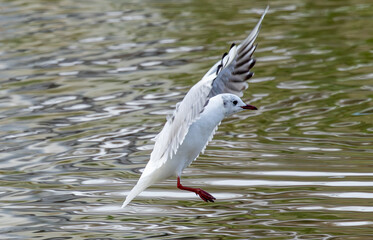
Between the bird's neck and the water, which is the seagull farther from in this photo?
the water

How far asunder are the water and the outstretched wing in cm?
63

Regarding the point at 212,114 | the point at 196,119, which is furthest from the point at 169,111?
the point at 196,119

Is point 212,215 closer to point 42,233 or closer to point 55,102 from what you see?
point 42,233

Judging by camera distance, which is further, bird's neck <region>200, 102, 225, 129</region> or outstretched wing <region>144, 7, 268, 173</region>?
bird's neck <region>200, 102, 225, 129</region>

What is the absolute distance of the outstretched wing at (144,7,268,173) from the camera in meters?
5.68

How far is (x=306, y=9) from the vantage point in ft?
47.3

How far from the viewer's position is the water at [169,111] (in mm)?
6434

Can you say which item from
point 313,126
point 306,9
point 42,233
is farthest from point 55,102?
point 306,9

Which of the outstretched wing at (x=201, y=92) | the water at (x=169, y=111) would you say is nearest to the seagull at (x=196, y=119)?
the outstretched wing at (x=201, y=92)

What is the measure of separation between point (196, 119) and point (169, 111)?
3755 mm

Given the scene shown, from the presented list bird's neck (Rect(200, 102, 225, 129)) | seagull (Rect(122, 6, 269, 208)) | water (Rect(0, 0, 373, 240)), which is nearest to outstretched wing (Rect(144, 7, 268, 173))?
seagull (Rect(122, 6, 269, 208))

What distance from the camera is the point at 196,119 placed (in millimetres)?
5785

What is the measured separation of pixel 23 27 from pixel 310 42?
512cm

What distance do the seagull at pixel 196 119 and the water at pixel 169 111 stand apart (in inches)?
17.0
